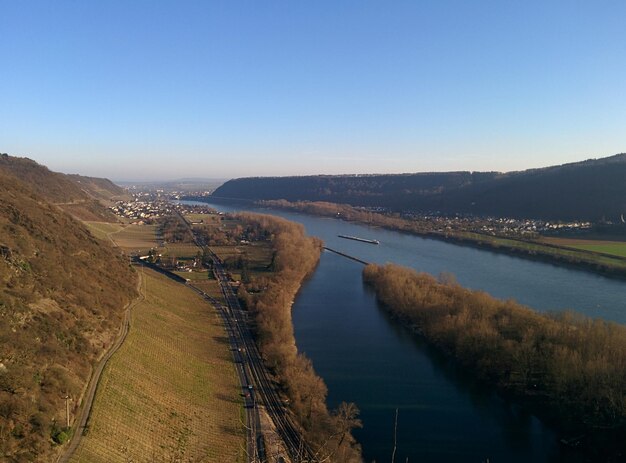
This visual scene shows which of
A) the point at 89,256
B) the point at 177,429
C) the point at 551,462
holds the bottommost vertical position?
the point at 551,462

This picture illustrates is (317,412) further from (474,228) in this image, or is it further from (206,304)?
(474,228)

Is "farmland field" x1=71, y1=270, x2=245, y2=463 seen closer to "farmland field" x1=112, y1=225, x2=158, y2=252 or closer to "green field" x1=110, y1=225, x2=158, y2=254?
"green field" x1=110, y1=225, x2=158, y2=254

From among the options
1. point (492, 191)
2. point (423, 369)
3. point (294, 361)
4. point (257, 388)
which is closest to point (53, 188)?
point (294, 361)

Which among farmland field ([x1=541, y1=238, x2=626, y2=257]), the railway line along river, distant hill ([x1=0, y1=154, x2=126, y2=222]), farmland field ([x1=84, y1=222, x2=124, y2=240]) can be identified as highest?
distant hill ([x1=0, y1=154, x2=126, y2=222])

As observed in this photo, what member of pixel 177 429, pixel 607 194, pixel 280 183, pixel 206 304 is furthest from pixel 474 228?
pixel 280 183

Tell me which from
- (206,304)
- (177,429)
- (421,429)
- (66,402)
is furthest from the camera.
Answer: (206,304)

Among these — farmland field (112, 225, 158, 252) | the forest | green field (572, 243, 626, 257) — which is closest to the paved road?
the forest

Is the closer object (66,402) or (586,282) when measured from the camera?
(66,402)
